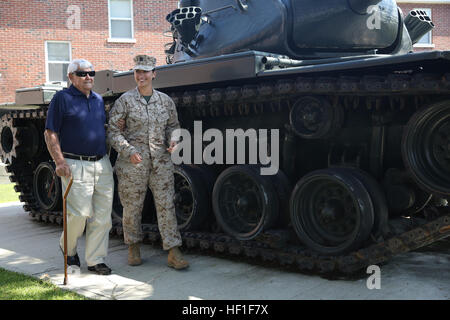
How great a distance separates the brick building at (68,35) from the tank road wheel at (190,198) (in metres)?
15.4

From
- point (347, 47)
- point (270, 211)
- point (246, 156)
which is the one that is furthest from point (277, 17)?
point (270, 211)

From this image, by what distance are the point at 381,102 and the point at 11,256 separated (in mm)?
4614

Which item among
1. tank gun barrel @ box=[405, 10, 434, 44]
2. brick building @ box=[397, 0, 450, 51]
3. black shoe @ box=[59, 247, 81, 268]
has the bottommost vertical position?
black shoe @ box=[59, 247, 81, 268]

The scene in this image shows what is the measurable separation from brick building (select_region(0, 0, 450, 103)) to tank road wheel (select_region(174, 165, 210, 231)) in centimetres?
1542

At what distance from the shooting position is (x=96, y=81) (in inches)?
279

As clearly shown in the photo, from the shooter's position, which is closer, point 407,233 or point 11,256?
point 407,233

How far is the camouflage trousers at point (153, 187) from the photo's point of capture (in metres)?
5.27

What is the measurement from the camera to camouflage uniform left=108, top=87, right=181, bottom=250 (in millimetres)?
5242

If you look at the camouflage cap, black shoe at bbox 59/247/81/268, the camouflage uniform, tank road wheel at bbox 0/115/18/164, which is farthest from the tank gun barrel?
tank road wheel at bbox 0/115/18/164

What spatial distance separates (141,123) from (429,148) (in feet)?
9.12

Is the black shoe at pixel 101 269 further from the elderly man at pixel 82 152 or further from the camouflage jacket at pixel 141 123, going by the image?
the camouflage jacket at pixel 141 123

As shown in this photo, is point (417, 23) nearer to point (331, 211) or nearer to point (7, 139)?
point (331, 211)

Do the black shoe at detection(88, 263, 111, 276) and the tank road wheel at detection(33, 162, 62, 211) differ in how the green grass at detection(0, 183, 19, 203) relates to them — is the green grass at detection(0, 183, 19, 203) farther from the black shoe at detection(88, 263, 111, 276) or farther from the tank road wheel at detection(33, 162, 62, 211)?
the black shoe at detection(88, 263, 111, 276)
